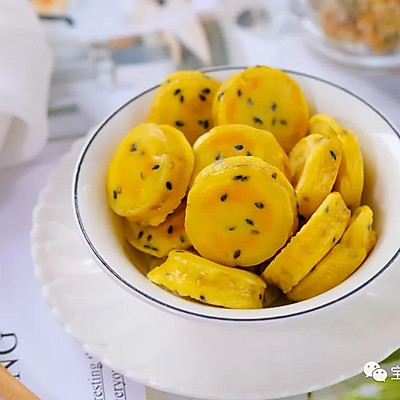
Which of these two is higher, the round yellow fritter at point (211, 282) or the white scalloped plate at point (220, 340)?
the round yellow fritter at point (211, 282)

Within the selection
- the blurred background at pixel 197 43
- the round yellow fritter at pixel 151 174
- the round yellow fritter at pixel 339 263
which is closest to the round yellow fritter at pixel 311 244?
the round yellow fritter at pixel 339 263

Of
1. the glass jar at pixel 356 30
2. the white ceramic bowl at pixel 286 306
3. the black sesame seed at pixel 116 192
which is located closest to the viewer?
the white ceramic bowl at pixel 286 306

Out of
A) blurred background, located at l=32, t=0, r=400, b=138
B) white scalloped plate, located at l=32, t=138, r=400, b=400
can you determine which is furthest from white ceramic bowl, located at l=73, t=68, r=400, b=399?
blurred background, located at l=32, t=0, r=400, b=138

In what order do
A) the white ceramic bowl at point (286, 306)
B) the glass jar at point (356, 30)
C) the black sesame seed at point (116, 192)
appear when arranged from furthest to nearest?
the glass jar at point (356, 30) → the black sesame seed at point (116, 192) → the white ceramic bowl at point (286, 306)

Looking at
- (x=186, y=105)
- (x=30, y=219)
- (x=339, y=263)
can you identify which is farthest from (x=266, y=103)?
(x=30, y=219)

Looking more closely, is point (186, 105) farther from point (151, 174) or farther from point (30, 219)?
point (30, 219)

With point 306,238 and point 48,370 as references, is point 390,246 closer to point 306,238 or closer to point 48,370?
point 306,238

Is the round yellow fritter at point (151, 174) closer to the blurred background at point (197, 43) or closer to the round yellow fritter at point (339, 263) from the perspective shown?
the round yellow fritter at point (339, 263)
